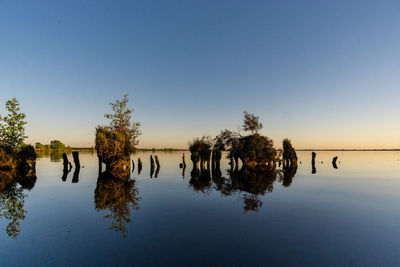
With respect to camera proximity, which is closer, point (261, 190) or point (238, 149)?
point (261, 190)

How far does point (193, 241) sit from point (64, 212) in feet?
28.9

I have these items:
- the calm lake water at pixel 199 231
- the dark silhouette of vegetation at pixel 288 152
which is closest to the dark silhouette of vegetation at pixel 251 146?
the dark silhouette of vegetation at pixel 288 152

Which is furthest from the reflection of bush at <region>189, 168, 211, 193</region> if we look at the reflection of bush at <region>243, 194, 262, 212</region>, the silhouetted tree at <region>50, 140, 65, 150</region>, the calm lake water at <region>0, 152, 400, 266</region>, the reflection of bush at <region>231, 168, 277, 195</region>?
the silhouetted tree at <region>50, 140, 65, 150</region>

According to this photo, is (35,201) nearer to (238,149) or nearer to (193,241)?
(193,241)

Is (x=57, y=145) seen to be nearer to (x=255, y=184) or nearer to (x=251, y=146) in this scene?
(x=251, y=146)

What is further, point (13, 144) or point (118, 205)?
point (13, 144)

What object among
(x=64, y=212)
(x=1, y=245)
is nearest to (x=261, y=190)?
(x=64, y=212)

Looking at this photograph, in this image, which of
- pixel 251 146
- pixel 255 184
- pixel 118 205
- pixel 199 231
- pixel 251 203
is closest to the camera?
pixel 199 231

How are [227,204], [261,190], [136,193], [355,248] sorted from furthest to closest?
[261,190] → [136,193] → [227,204] → [355,248]

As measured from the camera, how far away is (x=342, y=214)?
38.7ft

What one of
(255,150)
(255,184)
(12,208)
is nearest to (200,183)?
(255,184)

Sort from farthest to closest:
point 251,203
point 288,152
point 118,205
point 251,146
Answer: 1. point 288,152
2. point 251,146
3. point 251,203
4. point 118,205

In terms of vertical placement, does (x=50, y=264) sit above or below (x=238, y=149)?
below

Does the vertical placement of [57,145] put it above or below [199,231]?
above
